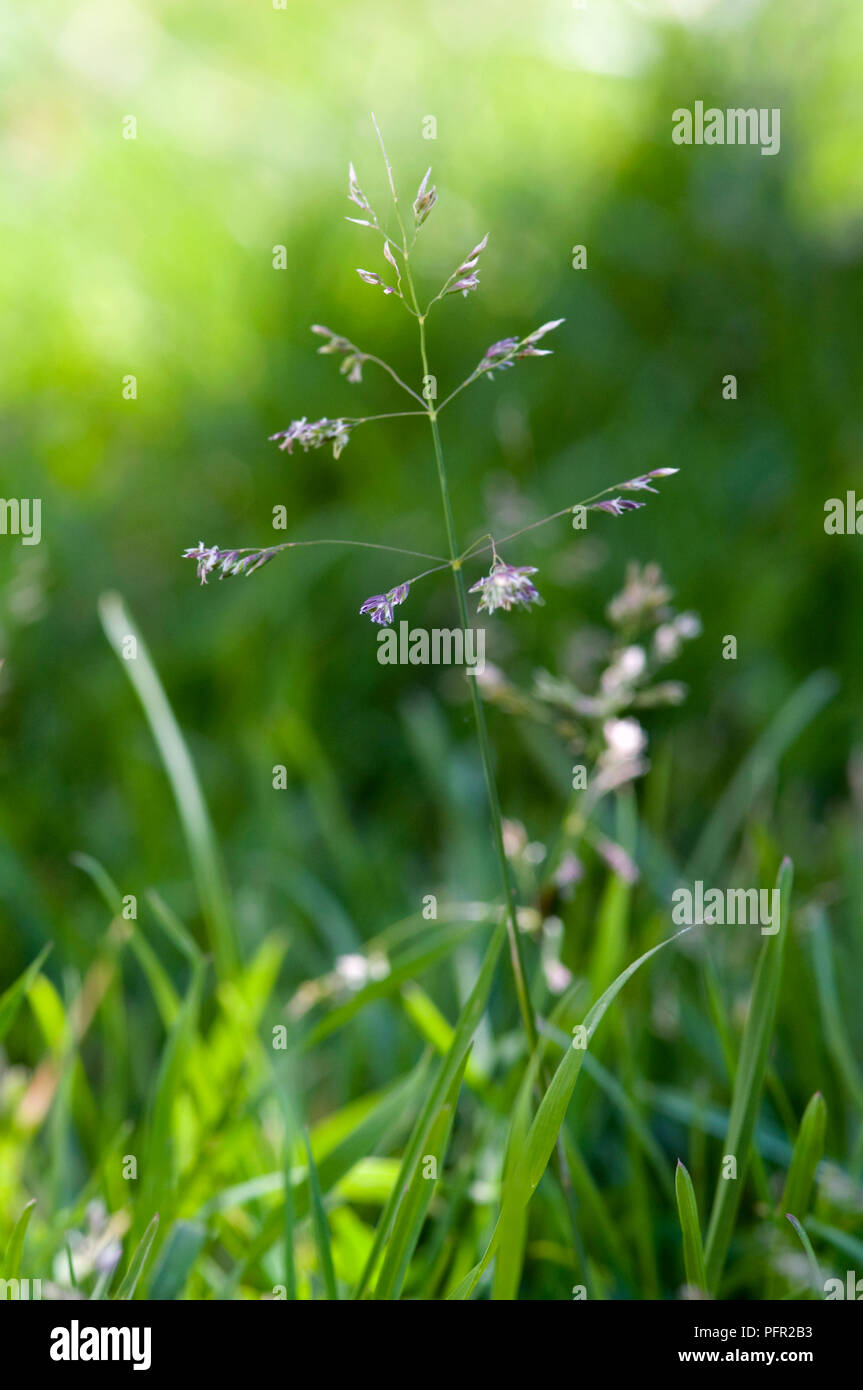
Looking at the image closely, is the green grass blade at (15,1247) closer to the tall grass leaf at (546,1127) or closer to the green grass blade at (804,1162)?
the tall grass leaf at (546,1127)

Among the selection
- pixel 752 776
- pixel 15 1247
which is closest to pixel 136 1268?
pixel 15 1247

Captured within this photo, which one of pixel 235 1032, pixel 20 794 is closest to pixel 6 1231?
pixel 235 1032

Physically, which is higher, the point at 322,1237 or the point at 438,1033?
the point at 438,1033

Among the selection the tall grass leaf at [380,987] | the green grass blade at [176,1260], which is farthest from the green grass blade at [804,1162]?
the green grass blade at [176,1260]

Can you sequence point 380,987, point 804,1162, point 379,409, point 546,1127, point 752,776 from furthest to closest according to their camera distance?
point 379,409 → point 752,776 → point 380,987 → point 804,1162 → point 546,1127

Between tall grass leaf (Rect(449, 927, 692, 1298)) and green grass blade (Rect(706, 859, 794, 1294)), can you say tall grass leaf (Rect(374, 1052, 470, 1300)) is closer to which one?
tall grass leaf (Rect(449, 927, 692, 1298))

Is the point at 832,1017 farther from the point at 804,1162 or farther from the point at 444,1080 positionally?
the point at 444,1080

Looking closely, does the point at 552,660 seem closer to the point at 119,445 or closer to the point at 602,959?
the point at 602,959
